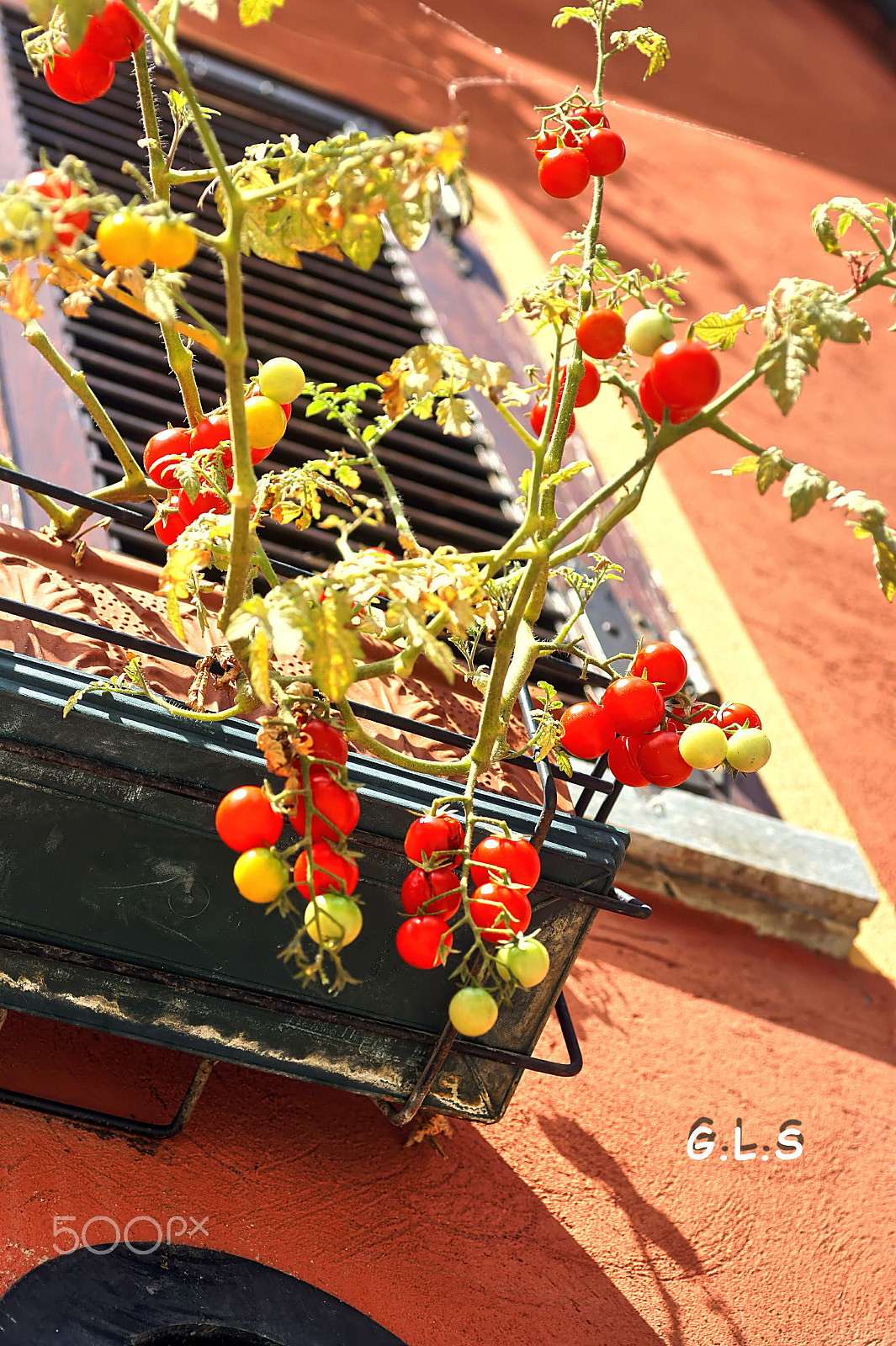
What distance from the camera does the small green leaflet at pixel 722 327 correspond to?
38.9 inches

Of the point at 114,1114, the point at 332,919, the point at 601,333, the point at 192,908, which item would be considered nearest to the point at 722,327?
the point at 601,333

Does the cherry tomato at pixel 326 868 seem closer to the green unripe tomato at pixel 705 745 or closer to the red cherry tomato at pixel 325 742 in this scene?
the red cherry tomato at pixel 325 742

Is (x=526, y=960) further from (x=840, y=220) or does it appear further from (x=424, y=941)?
(x=840, y=220)

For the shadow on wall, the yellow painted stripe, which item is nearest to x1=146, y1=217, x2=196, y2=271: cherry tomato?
the shadow on wall

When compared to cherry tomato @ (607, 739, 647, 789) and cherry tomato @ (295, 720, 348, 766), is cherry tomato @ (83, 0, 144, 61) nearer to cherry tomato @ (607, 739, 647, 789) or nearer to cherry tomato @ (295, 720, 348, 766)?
cherry tomato @ (295, 720, 348, 766)

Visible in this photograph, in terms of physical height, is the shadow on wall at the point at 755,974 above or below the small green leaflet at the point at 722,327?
below

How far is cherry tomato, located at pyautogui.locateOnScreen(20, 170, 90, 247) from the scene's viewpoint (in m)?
0.78

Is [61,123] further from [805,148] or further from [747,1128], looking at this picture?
[805,148]

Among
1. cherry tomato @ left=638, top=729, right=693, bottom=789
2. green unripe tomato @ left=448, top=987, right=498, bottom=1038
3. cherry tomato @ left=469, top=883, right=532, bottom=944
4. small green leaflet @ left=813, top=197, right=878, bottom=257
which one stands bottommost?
green unripe tomato @ left=448, top=987, right=498, bottom=1038

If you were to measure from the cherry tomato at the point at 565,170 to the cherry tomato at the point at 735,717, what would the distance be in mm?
512

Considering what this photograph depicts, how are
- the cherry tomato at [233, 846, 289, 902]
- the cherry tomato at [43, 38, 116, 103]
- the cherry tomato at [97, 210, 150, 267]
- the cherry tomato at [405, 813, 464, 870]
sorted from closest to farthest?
the cherry tomato at [97, 210, 150, 267], the cherry tomato at [233, 846, 289, 902], the cherry tomato at [405, 813, 464, 870], the cherry tomato at [43, 38, 116, 103]
